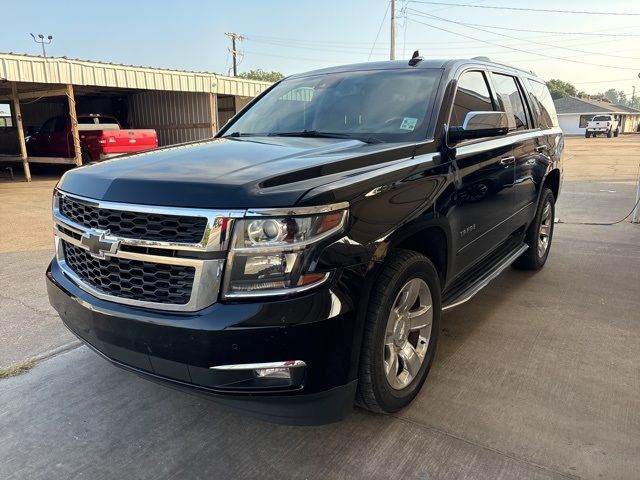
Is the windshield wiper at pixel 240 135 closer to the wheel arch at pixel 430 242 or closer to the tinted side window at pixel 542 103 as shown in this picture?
the wheel arch at pixel 430 242

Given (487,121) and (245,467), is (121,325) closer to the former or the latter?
(245,467)

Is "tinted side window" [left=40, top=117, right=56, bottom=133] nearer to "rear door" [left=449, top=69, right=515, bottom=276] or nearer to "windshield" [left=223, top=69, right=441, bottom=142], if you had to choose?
"windshield" [left=223, top=69, right=441, bottom=142]

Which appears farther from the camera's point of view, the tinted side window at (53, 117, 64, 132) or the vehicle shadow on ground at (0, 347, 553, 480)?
the tinted side window at (53, 117, 64, 132)

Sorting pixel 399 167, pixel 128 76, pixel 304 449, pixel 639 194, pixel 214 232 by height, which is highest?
pixel 128 76

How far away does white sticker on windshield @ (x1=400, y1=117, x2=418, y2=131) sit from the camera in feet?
10.1

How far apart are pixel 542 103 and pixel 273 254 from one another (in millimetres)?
4437

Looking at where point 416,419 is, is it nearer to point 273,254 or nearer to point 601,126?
point 273,254

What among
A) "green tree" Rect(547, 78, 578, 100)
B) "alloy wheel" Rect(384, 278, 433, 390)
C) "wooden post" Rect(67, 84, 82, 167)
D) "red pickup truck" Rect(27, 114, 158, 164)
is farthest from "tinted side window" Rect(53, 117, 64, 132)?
"green tree" Rect(547, 78, 578, 100)

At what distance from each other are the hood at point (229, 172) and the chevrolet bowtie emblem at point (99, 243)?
17 cm

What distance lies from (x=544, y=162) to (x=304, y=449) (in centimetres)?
373

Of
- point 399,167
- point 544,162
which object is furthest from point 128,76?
point 399,167

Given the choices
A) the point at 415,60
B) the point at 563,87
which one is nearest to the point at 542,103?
the point at 415,60

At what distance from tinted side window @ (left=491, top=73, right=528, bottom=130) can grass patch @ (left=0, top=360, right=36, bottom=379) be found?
153 inches

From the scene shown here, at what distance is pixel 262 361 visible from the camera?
78.5 inches
